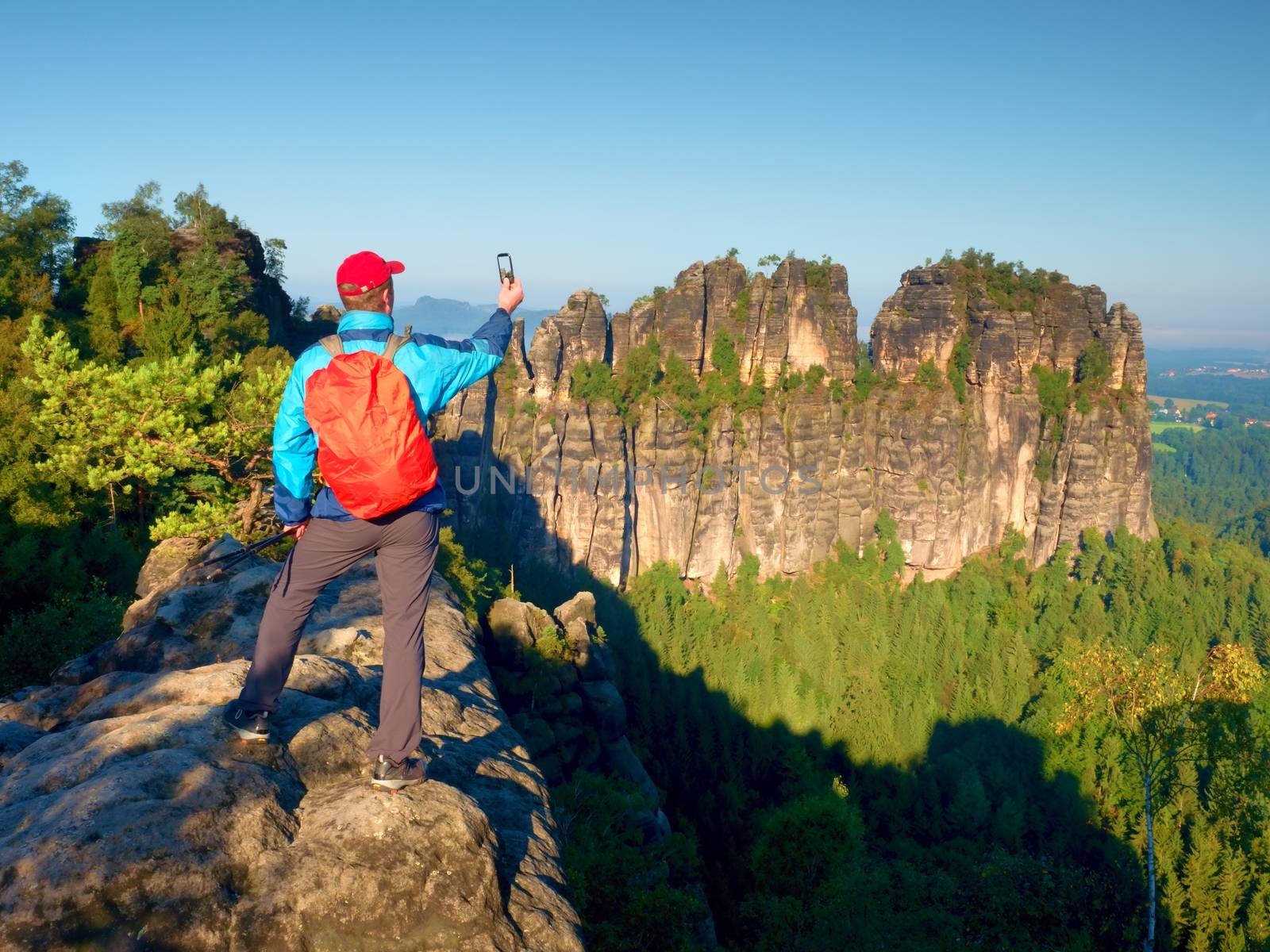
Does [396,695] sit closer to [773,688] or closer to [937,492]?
[773,688]

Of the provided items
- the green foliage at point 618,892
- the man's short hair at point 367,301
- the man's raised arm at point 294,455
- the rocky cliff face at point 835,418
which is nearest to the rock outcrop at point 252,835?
the man's raised arm at point 294,455

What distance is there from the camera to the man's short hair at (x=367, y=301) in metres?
4.71

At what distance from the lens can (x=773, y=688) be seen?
41.0 m

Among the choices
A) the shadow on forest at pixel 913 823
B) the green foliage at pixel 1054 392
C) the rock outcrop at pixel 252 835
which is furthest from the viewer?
the green foliage at pixel 1054 392

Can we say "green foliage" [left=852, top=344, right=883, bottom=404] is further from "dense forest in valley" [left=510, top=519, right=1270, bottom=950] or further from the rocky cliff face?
"dense forest in valley" [left=510, top=519, right=1270, bottom=950]

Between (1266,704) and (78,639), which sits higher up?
(78,639)

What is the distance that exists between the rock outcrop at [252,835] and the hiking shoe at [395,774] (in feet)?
0.23

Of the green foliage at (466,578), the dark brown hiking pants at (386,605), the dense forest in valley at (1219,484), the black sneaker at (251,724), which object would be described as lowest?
the dense forest in valley at (1219,484)

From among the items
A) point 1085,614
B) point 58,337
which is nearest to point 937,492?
point 1085,614

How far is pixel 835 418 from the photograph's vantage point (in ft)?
187

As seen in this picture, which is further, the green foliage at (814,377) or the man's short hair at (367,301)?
the green foliage at (814,377)

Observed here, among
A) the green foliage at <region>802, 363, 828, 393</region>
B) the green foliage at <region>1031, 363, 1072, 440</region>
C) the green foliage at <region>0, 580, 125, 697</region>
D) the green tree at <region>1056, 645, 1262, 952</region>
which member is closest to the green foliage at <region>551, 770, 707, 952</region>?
the green foliage at <region>0, 580, 125, 697</region>

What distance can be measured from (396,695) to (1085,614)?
182 ft

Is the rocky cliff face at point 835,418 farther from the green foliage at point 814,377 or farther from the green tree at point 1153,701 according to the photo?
the green tree at point 1153,701
